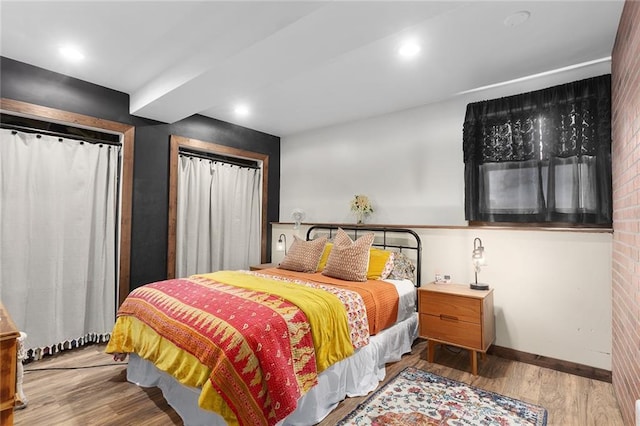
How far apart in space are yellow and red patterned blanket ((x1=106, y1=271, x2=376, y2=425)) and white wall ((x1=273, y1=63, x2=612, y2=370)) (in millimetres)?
1526

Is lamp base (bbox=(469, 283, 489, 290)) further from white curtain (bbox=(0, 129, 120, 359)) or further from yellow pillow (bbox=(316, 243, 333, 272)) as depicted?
white curtain (bbox=(0, 129, 120, 359))

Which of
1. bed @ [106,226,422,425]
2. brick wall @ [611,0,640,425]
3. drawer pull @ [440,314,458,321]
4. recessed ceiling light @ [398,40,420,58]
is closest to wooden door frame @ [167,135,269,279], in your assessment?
bed @ [106,226,422,425]

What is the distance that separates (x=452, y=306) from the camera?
2855 millimetres

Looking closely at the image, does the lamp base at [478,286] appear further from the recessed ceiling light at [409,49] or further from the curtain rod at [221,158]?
the curtain rod at [221,158]

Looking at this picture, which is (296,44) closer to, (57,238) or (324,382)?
(324,382)

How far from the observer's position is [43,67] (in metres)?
2.95

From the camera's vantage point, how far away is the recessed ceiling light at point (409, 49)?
252 centimetres

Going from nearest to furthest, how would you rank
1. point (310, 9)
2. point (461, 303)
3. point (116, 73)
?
point (310, 9) → point (461, 303) → point (116, 73)

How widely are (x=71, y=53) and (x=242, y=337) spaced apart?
276cm

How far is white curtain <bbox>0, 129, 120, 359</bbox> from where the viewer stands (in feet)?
9.52

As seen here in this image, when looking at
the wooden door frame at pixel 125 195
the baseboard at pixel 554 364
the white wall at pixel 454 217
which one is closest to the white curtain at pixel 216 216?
the white wall at pixel 454 217

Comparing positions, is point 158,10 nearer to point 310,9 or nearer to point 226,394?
point 310,9

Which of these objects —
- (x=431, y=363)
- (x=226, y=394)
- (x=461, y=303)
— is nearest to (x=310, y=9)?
(x=226, y=394)

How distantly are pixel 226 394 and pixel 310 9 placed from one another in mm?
2193
